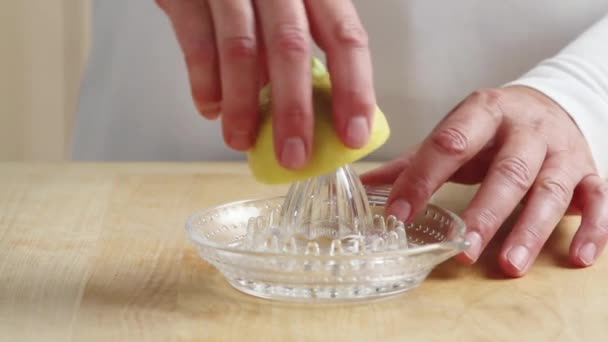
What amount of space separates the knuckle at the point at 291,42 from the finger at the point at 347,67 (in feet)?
0.06

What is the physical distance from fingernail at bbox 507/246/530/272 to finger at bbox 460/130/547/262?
0.07 feet

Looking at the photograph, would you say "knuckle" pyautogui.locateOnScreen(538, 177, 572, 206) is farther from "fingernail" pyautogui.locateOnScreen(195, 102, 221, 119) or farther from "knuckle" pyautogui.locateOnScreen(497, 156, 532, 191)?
"fingernail" pyautogui.locateOnScreen(195, 102, 221, 119)

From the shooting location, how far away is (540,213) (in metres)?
0.69

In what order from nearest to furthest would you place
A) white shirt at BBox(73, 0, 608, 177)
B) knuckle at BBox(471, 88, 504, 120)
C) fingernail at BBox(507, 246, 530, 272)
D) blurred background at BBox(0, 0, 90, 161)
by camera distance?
fingernail at BBox(507, 246, 530, 272) → knuckle at BBox(471, 88, 504, 120) → white shirt at BBox(73, 0, 608, 177) → blurred background at BBox(0, 0, 90, 161)

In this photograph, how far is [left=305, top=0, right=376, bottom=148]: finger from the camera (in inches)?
20.9

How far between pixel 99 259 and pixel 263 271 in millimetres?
155

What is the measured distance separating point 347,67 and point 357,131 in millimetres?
37

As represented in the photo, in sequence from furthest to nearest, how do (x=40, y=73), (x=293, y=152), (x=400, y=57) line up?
(x=40, y=73), (x=400, y=57), (x=293, y=152)

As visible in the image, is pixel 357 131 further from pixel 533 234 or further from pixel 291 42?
pixel 533 234

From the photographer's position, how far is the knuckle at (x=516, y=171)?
2.33ft

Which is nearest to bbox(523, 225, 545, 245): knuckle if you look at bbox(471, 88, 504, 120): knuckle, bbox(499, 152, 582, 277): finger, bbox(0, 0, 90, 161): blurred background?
bbox(499, 152, 582, 277): finger

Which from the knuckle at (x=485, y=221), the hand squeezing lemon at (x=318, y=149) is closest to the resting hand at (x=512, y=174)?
the knuckle at (x=485, y=221)

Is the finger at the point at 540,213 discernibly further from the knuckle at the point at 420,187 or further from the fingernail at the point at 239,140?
the fingernail at the point at 239,140

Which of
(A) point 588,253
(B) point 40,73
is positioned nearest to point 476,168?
(A) point 588,253
